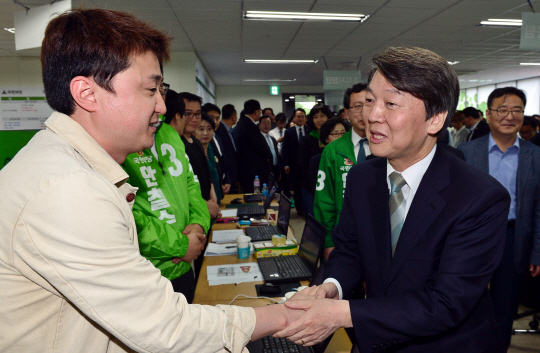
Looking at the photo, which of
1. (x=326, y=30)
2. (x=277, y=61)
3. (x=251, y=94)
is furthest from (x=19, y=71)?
(x=251, y=94)

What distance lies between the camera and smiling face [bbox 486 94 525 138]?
94.0 inches

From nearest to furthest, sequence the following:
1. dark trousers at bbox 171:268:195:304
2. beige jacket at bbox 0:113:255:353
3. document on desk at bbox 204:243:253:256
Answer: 1. beige jacket at bbox 0:113:255:353
2. dark trousers at bbox 171:268:195:304
3. document on desk at bbox 204:243:253:256

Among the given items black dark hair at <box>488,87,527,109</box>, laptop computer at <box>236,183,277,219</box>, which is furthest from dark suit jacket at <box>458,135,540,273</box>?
laptop computer at <box>236,183,277,219</box>

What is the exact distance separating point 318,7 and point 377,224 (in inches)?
181

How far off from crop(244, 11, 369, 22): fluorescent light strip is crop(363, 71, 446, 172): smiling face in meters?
4.57

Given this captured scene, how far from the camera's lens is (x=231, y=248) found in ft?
7.73

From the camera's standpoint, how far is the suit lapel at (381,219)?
119cm

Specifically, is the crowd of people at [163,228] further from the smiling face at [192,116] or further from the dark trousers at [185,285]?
the smiling face at [192,116]

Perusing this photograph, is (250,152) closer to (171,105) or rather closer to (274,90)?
(171,105)

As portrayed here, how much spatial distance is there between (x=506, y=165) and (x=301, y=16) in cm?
404

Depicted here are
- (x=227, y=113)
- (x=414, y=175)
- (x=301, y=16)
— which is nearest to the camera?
(x=414, y=175)

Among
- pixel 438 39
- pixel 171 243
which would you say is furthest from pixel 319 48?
pixel 171 243

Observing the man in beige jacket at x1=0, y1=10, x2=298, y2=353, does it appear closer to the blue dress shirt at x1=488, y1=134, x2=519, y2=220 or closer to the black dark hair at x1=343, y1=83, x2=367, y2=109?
the black dark hair at x1=343, y1=83, x2=367, y2=109

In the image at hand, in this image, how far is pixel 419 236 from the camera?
111 cm
